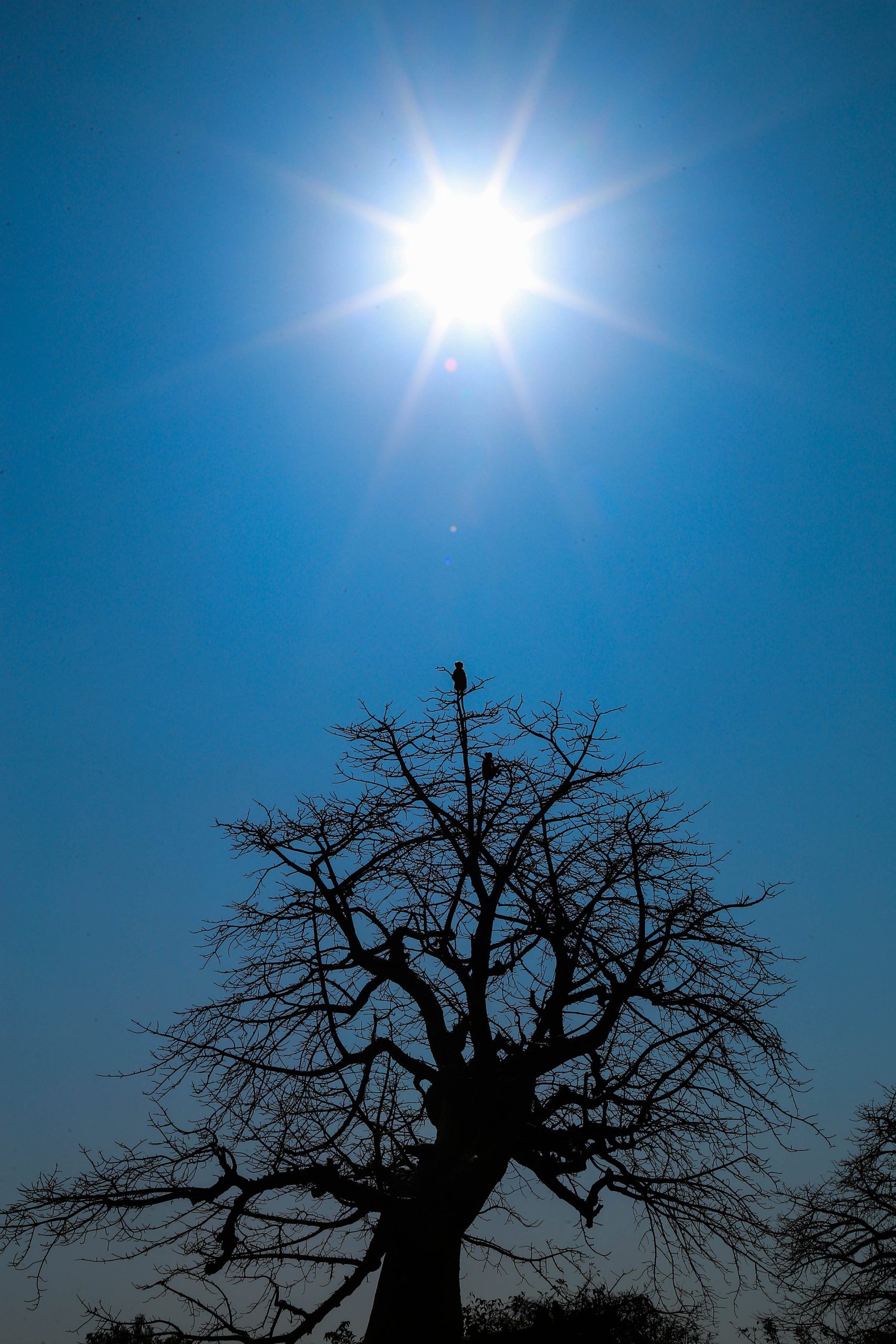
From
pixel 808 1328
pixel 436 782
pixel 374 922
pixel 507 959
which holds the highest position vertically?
pixel 436 782

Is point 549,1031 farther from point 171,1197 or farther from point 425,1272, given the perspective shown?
point 171,1197

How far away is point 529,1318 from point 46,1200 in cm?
336

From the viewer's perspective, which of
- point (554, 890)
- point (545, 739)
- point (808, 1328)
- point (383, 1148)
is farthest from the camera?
point (808, 1328)

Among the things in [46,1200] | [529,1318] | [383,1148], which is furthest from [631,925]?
[46,1200]

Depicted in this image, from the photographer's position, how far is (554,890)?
5.27m

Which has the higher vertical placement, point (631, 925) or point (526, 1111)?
point (631, 925)

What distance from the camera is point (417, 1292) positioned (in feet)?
15.8

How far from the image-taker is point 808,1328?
9250 millimetres

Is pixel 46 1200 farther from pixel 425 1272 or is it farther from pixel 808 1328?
pixel 808 1328

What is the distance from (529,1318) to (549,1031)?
203 centimetres

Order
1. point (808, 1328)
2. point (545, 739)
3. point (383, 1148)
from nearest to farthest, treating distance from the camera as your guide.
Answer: point (383, 1148) → point (545, 739) → point (808, 1328)

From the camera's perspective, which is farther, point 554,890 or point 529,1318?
point 529,1318

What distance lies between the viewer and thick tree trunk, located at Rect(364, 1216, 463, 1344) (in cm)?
471

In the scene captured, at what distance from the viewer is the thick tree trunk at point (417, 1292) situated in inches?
185
